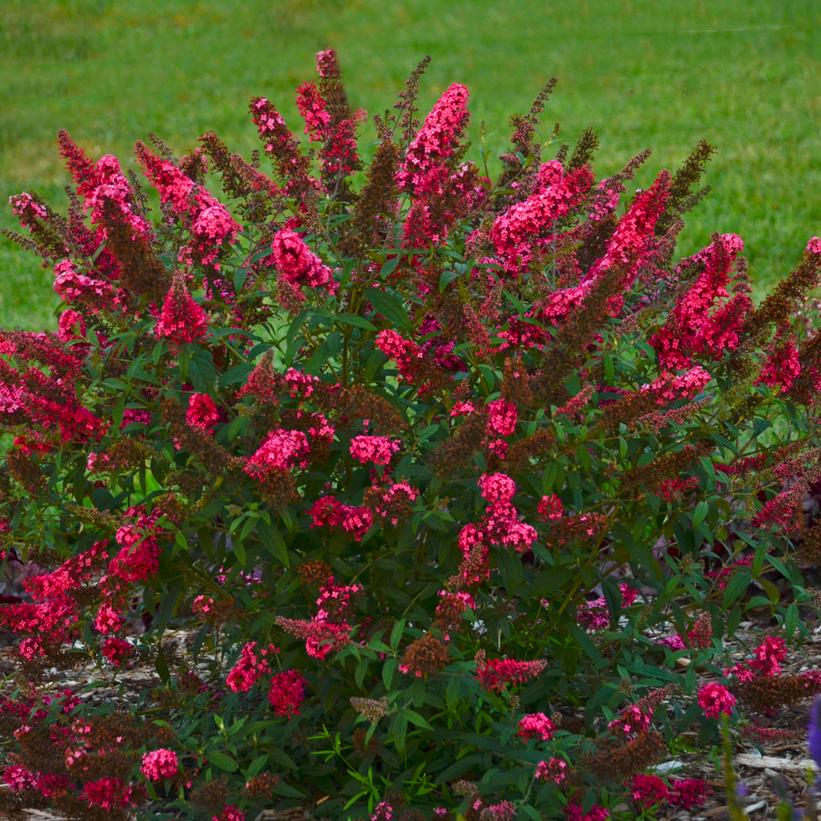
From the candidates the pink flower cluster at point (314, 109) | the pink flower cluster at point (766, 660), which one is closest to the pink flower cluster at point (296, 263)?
the pink flower cluster at point (314, 109)

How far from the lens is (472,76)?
2194cm

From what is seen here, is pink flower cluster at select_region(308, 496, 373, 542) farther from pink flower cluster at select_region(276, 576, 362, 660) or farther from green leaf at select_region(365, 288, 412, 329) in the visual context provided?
green leaf at select_region(365, 288, 412, 329)

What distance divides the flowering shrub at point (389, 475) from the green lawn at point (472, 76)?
7.35 m

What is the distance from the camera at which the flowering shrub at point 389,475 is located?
3426 mm

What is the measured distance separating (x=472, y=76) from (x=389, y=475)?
19.2 meters

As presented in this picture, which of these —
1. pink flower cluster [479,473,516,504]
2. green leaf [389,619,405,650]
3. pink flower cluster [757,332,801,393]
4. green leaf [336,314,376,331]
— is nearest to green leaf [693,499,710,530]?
pink flower cluster [757,332,801,393]

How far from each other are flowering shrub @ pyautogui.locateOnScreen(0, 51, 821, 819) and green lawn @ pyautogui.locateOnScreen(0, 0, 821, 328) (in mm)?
7346

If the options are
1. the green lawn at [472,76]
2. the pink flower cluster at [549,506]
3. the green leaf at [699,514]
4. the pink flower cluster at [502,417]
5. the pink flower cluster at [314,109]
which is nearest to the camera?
the pink flower cluster at [502,417]

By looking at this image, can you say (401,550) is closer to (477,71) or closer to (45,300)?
(45,300)

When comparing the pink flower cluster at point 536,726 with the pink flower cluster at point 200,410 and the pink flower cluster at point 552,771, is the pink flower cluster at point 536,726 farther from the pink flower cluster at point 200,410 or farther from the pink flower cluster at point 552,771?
the pink flower cluster at point 200,410

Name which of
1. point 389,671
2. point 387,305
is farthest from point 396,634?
point 387,305

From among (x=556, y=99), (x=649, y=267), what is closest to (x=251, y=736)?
(x=649, y=267)

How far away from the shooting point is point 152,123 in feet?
68.2

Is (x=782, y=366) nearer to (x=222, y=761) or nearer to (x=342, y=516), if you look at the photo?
(x=342, y=516)
